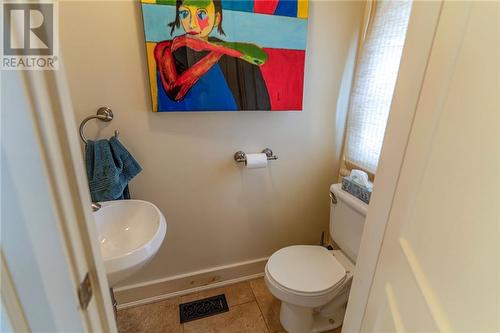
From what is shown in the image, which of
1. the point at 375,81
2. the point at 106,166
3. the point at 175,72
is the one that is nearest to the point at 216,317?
the point at 106,166

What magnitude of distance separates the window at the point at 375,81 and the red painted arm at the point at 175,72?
2.75 feet

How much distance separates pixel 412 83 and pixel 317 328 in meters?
1.46

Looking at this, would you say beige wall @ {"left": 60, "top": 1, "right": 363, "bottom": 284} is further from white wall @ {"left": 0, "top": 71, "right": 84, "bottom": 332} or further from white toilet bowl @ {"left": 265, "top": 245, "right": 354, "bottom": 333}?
white wall @ {"left": 0, "top": 71, "right": 84, "bottom": 332}

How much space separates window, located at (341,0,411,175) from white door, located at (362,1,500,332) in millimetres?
772

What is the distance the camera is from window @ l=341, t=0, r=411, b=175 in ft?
4.04

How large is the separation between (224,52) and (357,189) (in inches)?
39.5

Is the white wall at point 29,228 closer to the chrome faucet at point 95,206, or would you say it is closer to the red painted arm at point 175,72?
the chrome faucet at point 95,206

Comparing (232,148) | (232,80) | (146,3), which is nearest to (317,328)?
(232,148)

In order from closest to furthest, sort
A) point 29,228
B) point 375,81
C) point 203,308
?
1. point 29,228
2. point 375,81
3. point 203,308

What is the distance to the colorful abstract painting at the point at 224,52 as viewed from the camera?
3.86ft

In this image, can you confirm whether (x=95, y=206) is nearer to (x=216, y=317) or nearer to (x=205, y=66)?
(x=205, y=66)

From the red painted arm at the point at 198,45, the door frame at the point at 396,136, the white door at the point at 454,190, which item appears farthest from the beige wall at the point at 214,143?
the white door at the point at 454,190

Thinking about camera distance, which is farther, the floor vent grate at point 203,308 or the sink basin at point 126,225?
the floor vent grate at point 203,308

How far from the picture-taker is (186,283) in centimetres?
171
